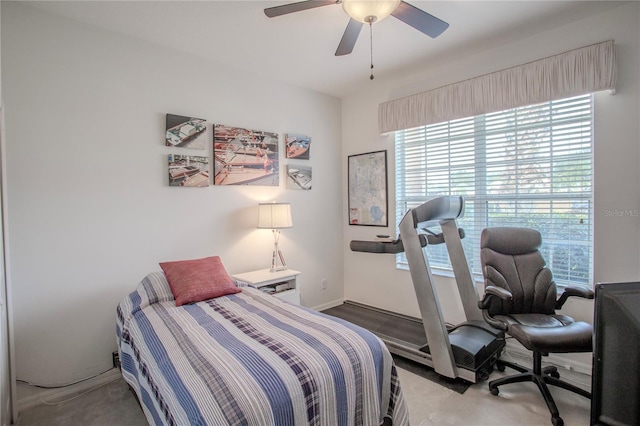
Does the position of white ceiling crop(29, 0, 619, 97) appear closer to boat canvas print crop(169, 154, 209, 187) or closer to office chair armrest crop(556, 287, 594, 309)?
boat canvas print crop(169, 154, 209, 187)

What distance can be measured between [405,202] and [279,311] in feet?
7.12

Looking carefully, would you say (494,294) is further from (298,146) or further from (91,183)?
(91,183)

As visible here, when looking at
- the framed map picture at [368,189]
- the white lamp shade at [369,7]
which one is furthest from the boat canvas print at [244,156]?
the white lamp shade at [369,7]

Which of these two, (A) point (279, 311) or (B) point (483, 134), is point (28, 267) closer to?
(A) point (279, 311)

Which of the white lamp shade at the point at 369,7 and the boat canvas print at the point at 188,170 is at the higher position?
the white lamp shade at the point at 369,7

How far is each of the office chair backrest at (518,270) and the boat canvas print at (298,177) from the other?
2.03m

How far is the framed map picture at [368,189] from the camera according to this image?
150 inches

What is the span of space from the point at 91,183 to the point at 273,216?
1.52 meters

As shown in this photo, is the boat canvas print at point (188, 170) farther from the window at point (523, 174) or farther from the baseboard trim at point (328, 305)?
the window at point (523, 174)

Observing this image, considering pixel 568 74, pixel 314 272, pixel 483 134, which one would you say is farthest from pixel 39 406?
pixel 568 74

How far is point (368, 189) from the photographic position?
395 centimetres

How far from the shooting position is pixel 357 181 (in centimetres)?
407

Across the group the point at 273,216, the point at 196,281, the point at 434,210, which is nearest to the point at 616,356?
the point at 434,210

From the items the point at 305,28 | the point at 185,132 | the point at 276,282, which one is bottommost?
the point at 276,282
